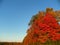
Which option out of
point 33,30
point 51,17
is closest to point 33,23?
point 33,30

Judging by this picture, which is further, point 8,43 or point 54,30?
point 8,43

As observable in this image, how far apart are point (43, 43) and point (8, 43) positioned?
287cm

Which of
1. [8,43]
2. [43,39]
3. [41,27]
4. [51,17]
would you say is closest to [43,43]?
[43,39]

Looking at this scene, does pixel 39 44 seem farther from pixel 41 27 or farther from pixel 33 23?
pixel 33 23

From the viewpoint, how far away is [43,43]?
35.3ft

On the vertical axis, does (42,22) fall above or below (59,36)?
above

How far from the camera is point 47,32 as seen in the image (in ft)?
35.6

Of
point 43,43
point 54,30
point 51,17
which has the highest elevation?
point 51,17

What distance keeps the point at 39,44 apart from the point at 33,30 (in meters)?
1.17

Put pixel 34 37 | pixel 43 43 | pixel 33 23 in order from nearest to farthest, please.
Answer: pixel 43 43
pixel 34 37
pixel 33 23

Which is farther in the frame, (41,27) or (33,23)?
(33,23)

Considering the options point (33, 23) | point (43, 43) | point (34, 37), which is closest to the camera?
point (43, 43)

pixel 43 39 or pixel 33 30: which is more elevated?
pixel 33 30

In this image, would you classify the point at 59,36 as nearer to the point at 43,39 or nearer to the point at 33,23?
the point at 43,39
